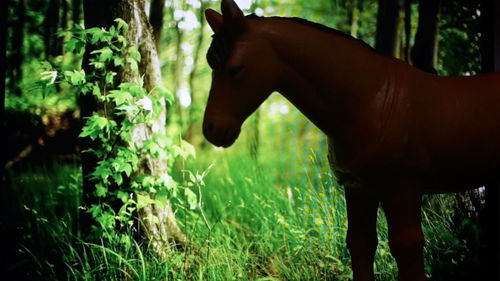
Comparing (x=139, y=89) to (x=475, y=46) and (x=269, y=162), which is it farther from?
(x=269, y=162)

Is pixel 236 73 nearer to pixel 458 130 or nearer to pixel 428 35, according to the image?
pixel 458 130

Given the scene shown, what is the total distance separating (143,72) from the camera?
2785 mm

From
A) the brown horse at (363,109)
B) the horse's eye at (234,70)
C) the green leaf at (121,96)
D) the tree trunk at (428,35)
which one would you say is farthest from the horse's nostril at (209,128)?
Result: the tree trunk at (428,35)

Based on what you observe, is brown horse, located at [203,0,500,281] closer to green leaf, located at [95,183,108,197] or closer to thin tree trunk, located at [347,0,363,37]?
green leaf, located at [95,183,108,197]

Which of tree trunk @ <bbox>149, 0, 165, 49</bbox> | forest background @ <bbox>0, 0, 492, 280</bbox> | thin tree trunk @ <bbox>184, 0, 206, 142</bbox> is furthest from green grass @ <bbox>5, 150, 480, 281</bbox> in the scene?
thin tree trunk @ <bbox>184, 0, 206, 142</bbox>

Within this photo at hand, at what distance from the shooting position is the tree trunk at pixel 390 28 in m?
3.52

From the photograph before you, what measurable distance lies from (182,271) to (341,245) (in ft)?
2.99

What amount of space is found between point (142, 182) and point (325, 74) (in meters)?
1.37

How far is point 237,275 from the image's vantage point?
2.48 m

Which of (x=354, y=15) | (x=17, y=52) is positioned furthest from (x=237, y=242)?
(x=354, y=15)

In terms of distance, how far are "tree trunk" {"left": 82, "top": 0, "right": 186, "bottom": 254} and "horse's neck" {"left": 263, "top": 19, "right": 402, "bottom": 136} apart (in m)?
1.19

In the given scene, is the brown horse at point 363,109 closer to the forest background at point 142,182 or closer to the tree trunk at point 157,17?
the forest background at point 142,182

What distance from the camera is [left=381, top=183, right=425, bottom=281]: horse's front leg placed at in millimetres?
1602

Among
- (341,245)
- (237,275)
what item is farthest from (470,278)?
(237,275)
